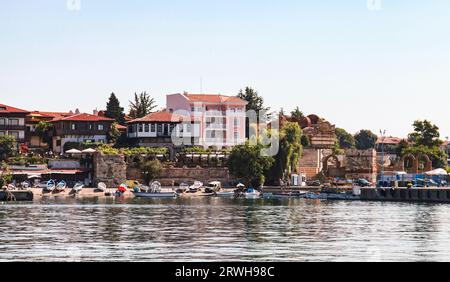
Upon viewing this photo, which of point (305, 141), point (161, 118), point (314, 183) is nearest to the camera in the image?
point (314, 183)

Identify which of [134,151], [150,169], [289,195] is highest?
[134,151]

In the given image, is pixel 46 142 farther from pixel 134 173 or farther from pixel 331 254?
pixel 331 254

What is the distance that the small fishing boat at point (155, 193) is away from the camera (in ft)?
333

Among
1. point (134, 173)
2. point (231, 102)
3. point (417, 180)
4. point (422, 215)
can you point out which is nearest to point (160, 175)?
point (134, 173)

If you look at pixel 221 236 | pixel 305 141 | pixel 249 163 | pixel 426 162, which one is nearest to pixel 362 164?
pixel 305 141

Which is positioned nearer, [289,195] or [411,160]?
[289,195]

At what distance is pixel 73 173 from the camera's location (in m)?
111

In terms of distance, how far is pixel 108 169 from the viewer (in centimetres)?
11025

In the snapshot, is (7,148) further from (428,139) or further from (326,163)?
(428,139)

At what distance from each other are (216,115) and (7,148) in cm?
3009

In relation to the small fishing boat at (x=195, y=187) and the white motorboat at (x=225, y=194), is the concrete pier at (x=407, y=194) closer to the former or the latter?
the white motorboat at (x=225, y=194)

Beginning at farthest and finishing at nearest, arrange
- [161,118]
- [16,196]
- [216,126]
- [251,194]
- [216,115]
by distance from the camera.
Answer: [216,115] < [216,126] < [161,118] < [251,194] < [16,196]

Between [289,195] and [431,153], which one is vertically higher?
[431,153]

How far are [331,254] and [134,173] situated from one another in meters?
81.8
